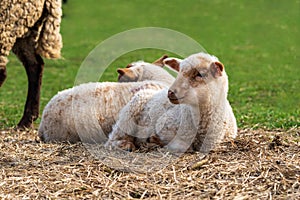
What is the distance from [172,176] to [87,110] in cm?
187

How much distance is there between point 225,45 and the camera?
20.2m

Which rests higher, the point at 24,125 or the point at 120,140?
the point at 120,140

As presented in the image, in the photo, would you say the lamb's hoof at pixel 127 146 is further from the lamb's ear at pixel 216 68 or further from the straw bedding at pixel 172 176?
the lamb's ear at pixel 216 68

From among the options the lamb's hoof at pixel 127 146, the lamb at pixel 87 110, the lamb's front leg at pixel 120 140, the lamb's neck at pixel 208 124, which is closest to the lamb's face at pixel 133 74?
the lamb at pixel 87 110

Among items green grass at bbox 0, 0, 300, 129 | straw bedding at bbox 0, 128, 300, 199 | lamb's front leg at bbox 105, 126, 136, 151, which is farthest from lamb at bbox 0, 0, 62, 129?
lamb's front leg at bbox 105, 126, 136, 151

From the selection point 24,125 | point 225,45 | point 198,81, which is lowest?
point 225,45

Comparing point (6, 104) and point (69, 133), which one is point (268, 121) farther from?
point (6, 104)

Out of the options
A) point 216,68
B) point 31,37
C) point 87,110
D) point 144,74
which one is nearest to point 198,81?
point 216,68

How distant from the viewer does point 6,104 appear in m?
10.6

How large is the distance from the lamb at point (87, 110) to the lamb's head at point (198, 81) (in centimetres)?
118

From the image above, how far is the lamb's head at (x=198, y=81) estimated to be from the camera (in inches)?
193

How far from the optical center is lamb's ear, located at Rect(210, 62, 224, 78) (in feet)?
16.4

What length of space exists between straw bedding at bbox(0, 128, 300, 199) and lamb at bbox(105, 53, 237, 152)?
6.8 inches

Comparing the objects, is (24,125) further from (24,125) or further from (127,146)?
(127,146)
